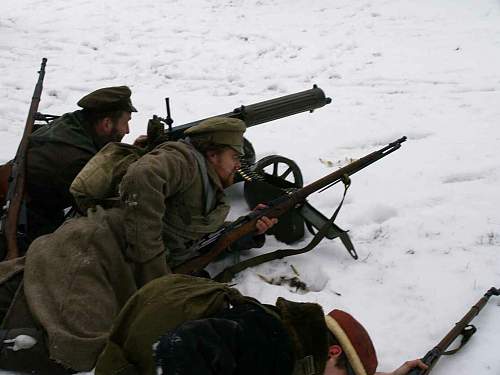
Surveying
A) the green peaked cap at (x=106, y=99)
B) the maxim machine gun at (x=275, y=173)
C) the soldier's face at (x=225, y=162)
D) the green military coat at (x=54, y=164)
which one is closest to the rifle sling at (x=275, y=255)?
the maxim machine gun at (x=275, y=173)

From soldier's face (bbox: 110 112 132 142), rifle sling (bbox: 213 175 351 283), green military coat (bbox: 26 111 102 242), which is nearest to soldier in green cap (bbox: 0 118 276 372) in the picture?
rifle sling (bbox: 213 175 351 283)

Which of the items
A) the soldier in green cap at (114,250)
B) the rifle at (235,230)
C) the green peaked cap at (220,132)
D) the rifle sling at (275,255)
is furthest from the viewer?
the rifle sling at (275,255)

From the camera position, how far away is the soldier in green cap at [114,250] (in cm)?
260

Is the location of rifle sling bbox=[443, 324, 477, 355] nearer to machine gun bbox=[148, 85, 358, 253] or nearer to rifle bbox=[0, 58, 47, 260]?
machine gun bbox=[148, 85, 358, 253]

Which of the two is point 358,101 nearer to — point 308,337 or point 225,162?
point 225,162

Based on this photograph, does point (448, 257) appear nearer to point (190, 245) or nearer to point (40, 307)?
point (190, 245)

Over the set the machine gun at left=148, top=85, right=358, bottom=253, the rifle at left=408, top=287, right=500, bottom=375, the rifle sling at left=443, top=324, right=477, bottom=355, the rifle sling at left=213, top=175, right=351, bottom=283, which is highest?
the machine gun at left=148, top=85, right=358, bottom=253

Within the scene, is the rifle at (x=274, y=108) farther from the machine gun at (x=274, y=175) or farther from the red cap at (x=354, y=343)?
the red cap at (x=354, y=343)

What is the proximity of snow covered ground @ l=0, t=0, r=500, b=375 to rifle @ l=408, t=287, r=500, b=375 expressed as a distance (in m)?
0.09

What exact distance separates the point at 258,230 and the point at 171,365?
207 cm

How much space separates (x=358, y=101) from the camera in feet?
24.0

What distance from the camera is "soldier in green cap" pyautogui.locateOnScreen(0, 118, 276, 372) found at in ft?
8.52

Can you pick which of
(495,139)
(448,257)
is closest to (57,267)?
(448,257)

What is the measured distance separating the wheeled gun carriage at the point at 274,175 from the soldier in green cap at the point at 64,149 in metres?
0.31
